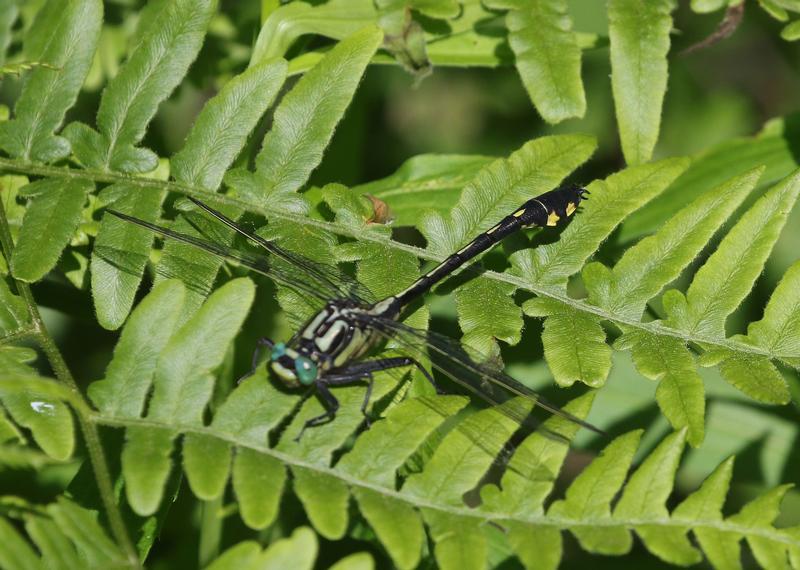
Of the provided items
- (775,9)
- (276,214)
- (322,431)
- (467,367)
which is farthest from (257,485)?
(775,9)

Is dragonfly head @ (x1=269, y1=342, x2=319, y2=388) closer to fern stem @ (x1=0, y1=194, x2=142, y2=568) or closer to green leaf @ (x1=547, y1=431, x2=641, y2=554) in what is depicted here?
fern stem @ (x1=0, y1=194, x2=142, y2=568)

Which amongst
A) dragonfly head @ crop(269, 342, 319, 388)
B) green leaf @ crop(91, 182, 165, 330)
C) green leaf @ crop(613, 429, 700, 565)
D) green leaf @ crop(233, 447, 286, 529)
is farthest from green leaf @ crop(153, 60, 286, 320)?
green leaf @ crop(613, 429, 700, 565)

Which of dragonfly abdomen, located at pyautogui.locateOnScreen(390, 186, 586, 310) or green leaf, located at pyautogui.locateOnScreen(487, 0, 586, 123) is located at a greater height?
green leaf, located at pyautogui.locateOnScreen(487, 0, 586, 123)

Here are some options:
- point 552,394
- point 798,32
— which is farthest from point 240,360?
point 798,32

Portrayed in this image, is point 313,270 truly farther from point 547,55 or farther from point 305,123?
point 547,55

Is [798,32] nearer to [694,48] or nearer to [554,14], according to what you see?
[694,48]

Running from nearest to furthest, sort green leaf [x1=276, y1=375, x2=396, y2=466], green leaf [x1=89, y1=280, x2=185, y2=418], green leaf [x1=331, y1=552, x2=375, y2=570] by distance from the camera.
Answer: green leaf [x1=331, y1=552, x2=375, y2=570] < green leaf [x1=276, y1=375, x2=396, y2=466] < green leaf [x1=89, y1=280, x2=185, y2=418]
